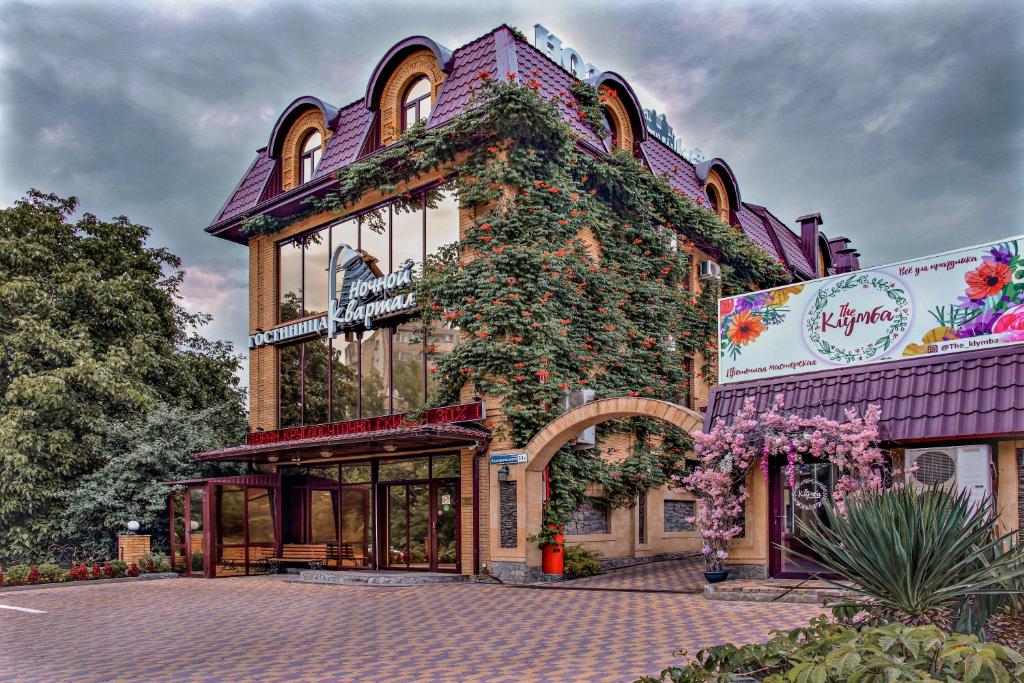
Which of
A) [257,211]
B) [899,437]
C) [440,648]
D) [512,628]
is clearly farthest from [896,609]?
[257,211]

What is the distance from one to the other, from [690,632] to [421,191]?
12436mm

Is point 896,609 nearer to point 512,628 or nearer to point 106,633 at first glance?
point 512,628

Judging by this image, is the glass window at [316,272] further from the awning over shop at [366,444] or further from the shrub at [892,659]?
the shrub at [892,659]

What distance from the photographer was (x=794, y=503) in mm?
14016

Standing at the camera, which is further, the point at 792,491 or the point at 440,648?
the point at 792,491

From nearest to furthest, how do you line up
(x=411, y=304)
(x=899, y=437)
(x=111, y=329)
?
(x=899, y=437) → (x=411, y=304) → (x=111, y=329)

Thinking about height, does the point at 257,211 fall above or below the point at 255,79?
above

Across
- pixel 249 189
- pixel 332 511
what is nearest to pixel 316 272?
pixel 249 189

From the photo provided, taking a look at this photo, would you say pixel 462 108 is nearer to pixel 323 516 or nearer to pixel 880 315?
pixel 880 315

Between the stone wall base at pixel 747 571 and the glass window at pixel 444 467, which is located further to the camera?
the glass window at pixel 444 467

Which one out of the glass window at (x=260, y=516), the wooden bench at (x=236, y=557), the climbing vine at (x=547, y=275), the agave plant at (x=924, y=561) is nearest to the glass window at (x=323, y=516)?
the glass window at (x=260, y=516)

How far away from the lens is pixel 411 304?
63.5 feet

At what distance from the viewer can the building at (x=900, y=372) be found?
39.1ft

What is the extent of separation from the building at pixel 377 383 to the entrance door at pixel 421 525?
0.10 feet
